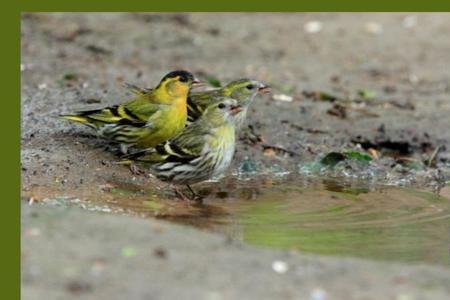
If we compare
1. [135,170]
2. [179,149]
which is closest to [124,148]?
[135,170]

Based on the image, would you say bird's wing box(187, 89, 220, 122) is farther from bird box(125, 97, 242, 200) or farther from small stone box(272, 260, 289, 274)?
small stone box(272, 260, 289, 274)

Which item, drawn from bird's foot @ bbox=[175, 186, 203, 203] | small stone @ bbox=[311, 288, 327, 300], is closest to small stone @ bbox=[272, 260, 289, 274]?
small stone @ bbox=[311, 288, 327, 300]

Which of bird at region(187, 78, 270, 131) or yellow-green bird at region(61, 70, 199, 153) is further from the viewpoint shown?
bird at region(187, 78, 270, 131)

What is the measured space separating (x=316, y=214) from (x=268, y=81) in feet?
21.2

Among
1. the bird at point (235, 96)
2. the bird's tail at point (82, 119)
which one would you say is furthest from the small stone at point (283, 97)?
the bird's tail at point (82, 119)

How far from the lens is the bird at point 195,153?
12.2 meters

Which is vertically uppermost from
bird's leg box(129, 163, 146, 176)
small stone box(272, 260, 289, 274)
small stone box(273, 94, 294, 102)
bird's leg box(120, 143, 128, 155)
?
small stone box(273, 94, 294, 102)

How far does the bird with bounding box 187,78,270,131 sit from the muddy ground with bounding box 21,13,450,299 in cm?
46

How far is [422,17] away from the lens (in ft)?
70.9

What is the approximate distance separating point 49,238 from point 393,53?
11.8 metres

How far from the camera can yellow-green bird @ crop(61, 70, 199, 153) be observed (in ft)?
43.0

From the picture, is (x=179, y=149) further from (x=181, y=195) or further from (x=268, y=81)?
(x=268, y=81)

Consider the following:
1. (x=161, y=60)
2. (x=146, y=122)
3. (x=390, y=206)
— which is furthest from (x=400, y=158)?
(x=161, y=60)

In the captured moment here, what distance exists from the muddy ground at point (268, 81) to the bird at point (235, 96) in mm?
460
